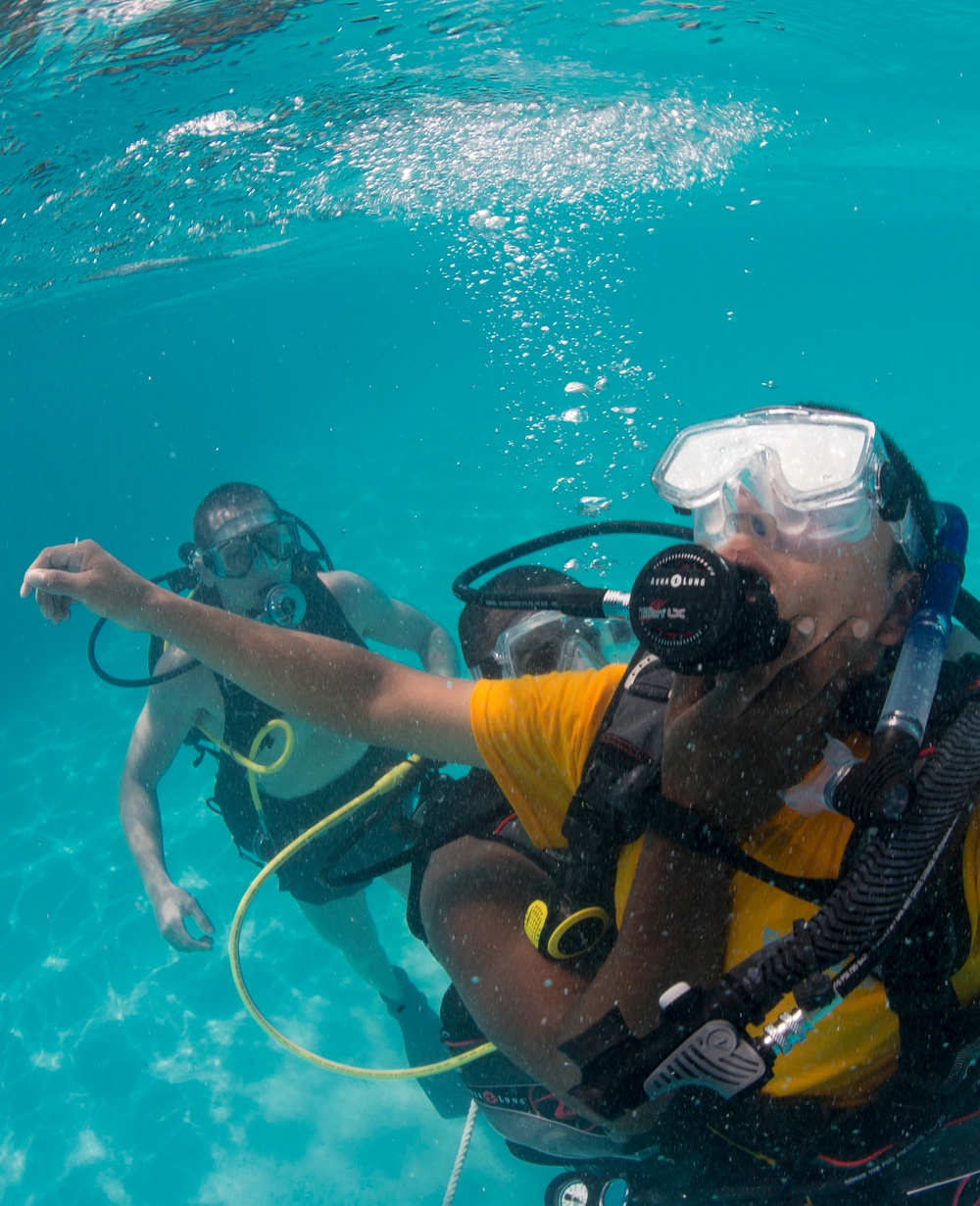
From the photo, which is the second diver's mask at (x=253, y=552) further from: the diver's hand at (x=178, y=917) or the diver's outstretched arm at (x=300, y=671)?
the diver's outstretched arm at (x=300, y=671)

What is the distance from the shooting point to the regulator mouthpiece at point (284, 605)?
4652 mm

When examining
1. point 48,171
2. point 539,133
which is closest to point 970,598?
point 48,171

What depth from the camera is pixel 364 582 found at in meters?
5.51

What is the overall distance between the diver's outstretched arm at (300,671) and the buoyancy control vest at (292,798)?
2632 mm

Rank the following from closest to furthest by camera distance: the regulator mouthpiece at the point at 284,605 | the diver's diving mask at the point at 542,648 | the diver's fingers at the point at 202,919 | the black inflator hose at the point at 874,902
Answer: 1. the black inflator hose at the point at 874,902
2. the diver's diving mask at the point at 542,648
3. the diver's fingers at the point at 202,919
4. the regulator mouthpiece at the point at 284,605

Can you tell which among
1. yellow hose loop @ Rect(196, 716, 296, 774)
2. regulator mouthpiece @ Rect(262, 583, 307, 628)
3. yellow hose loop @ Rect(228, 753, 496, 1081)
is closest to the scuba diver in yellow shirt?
yellow hose loop @ Rect(228, 753, 496, 1081)

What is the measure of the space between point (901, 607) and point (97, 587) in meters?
2.04

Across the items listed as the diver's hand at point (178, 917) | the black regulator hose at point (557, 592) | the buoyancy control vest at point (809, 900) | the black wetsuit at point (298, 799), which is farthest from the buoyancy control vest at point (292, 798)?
the buoyancy control vest at point (809, 900)

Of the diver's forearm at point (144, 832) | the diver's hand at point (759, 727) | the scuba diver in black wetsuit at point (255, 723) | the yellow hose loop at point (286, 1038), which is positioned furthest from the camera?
the scuba diver in black wetsuit at point (255, 723)

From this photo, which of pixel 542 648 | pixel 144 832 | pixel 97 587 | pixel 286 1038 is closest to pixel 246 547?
pixel 144 832

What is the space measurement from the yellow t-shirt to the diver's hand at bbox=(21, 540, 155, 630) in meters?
0.99

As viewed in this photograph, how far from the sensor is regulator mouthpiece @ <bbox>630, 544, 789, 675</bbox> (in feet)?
4.47

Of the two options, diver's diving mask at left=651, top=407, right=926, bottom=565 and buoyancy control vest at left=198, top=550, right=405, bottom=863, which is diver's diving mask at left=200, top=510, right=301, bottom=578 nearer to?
buoyancy control vest at left=198, top=550, right=405, bottom=863

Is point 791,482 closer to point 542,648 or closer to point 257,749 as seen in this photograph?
point 542,648
